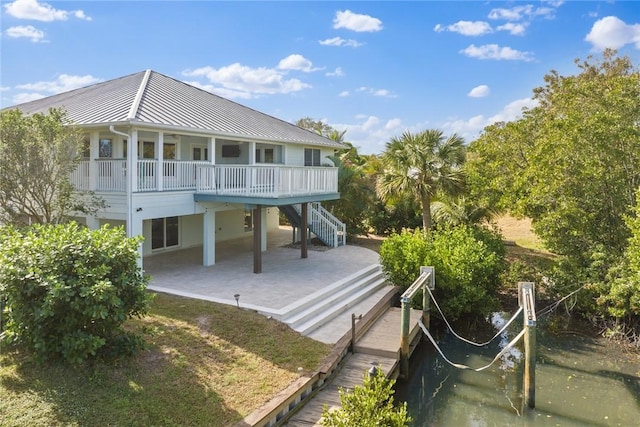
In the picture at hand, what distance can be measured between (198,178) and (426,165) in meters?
9.33

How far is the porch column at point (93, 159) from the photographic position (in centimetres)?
1359

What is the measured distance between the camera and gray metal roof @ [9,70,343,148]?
43.7ft

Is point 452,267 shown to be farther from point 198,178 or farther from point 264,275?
point 198,178

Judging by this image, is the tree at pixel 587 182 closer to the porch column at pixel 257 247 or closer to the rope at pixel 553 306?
the rope at pixel 553 306

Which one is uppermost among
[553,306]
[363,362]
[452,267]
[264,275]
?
[452,267]

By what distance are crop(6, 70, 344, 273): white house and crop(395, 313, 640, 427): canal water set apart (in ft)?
22.4

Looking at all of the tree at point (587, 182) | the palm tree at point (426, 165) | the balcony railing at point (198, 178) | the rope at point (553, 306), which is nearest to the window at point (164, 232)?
the balcony railing at point (198, 178)

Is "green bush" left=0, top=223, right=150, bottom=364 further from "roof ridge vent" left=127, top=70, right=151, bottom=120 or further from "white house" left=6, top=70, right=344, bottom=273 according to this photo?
"roof ridge vent" left=127, top=70, right=151, bottom=120

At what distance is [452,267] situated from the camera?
501 inches

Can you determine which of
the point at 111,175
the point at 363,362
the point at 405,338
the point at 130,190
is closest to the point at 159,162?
the point at 130,190

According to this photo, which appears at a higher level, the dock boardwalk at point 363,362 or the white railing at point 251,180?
the white railing at point 251,180

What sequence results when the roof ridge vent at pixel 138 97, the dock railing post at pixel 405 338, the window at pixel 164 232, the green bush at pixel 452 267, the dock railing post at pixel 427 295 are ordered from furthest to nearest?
the window at pixel 164 232
the green bush at pixel 452 267
the roof ridge vent at pixel 138 97
the dock railing post at pixel 427 295
the dock railing post at pixel 405 338

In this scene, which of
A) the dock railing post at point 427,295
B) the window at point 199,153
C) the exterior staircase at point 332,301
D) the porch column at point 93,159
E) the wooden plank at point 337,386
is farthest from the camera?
the window at point 199,153

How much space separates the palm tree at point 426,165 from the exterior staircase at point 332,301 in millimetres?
4491
